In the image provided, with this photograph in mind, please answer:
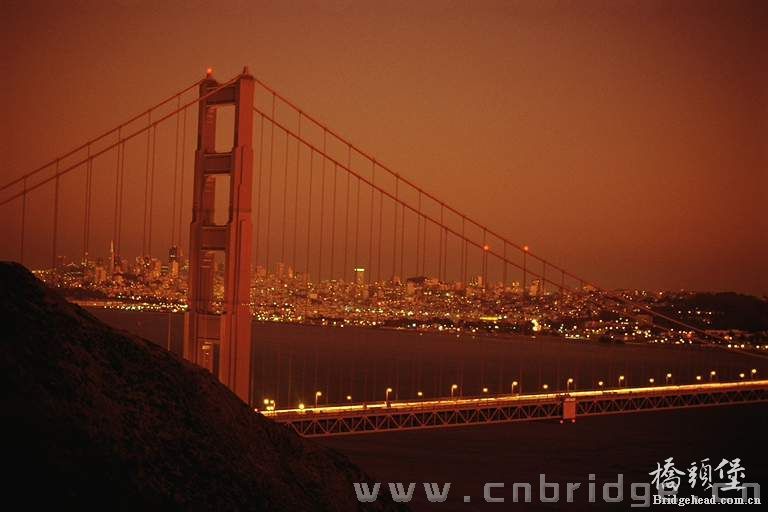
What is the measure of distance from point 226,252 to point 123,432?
36.0 ft

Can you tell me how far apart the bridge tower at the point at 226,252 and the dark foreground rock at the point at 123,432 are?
8.90 metres

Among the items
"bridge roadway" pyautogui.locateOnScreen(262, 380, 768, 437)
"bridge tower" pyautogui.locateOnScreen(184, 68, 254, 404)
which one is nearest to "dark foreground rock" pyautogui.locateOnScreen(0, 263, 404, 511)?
"bridge tower" pyautogui.locateOnScreen(184, 68, 254, 404)

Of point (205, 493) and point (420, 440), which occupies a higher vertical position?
point (205, 493)

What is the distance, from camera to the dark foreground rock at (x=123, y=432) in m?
5.66

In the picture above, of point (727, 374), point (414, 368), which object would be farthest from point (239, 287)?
point (727, 374)

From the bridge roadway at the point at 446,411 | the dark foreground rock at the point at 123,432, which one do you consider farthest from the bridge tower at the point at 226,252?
the dark foreground rock at the point at 123,432

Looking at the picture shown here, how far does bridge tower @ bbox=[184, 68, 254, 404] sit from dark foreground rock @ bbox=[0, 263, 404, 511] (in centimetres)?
890

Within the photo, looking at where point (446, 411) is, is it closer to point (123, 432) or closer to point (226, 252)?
point (226, 252)

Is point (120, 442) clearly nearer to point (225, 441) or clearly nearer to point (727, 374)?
point (225, 441)

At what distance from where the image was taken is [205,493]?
20.6 ft

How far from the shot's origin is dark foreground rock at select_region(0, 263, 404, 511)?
566cm

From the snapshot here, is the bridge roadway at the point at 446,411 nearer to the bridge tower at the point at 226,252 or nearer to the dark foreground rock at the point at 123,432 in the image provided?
the bridge tower at the point at 226,252

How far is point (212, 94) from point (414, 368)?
118 feet

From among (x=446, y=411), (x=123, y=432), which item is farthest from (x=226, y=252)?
(x=123, y=432)
